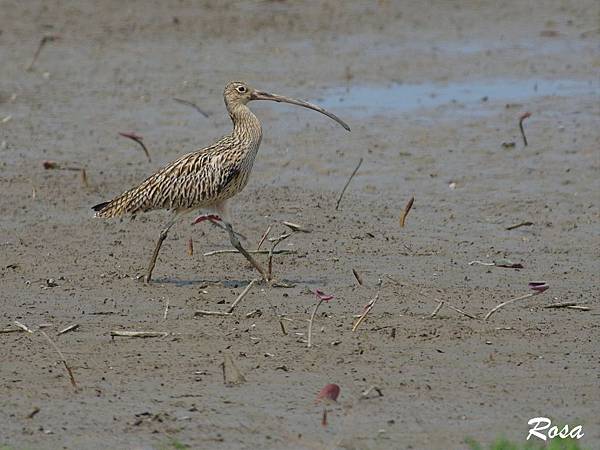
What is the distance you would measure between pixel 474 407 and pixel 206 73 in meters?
8.82

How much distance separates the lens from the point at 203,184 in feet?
29.5

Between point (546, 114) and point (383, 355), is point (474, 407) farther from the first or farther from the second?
point (546, 114)

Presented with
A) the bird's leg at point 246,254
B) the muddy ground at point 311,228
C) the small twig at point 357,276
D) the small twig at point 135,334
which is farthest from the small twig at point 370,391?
the bird's leg at point 246,254

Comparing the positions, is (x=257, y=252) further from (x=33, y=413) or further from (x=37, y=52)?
(x=37, y=52)

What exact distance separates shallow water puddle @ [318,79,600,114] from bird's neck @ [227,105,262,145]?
4.11m

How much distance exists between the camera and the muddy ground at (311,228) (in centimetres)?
672

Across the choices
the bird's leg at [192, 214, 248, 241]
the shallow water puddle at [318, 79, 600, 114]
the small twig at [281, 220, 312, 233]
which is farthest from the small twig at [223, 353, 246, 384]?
the shallow water puddle at [318, 79, 600, 114]

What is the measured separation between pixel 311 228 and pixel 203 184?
4.80 ft

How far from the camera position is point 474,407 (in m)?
6.67

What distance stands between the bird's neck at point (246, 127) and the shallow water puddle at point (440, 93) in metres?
4.11

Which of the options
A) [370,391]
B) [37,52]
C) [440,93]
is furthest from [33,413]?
[37,52]

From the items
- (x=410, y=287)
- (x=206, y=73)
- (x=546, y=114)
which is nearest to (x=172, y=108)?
(x=206, y=73)

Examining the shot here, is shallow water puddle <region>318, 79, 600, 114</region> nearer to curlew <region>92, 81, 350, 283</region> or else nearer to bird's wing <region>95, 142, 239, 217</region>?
curlew <region>92, 81, 350, 283</region>

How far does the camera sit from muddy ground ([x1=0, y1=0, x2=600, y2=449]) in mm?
6719
